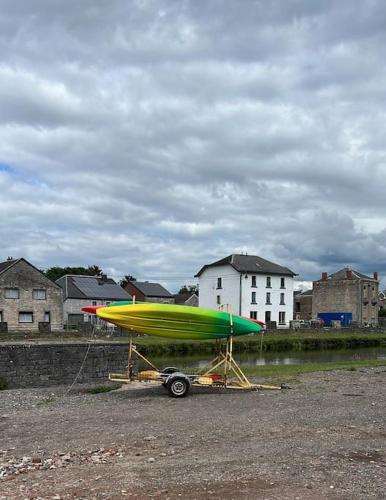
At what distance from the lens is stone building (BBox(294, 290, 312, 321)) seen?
9862cm

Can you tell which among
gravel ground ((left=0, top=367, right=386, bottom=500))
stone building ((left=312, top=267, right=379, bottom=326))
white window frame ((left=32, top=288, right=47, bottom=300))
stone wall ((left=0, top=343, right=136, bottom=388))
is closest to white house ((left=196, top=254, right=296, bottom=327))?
stone building ((left=312, top=267, right=379, bottom=326))

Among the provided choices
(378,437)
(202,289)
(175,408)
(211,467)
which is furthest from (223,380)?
(202,289)

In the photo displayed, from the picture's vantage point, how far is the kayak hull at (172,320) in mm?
14617

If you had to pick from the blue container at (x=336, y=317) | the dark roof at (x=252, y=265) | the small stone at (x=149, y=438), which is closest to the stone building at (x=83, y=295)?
the dark roof at (x=252, y=265)

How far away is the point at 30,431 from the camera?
10.0m

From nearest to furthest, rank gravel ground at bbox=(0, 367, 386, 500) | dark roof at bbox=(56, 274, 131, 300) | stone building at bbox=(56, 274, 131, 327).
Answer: gravel ground at bbox=(0, 367, 386, 500), stone building at bbox=(56, 274, 131, 327), dark roof at bbox=(56, 274, 131, 300)

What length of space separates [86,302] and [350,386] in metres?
55.2

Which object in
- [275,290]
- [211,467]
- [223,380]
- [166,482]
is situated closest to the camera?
[166,482]

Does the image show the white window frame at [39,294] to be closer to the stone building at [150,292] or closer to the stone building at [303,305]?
the stone building at [150,292]

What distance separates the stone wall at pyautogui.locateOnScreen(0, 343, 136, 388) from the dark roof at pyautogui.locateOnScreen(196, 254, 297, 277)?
52.4 meters

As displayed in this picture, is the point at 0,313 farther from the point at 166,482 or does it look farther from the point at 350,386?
the point at 166,482

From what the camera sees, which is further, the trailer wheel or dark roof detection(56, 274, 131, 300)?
dark roof detection(56, 274, 131, 300)

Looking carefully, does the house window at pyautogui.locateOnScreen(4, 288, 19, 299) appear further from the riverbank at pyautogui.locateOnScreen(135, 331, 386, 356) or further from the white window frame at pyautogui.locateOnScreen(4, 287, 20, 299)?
the riverbank at pyautogui.locateOnScreen(135, 331, 386, 356)

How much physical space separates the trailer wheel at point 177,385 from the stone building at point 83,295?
51.8 m
